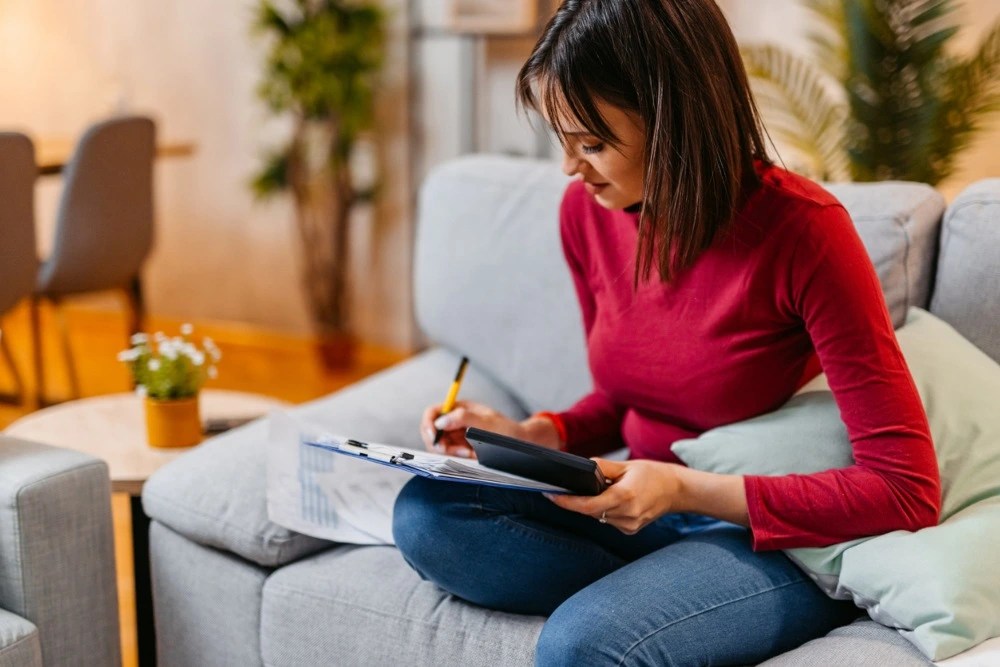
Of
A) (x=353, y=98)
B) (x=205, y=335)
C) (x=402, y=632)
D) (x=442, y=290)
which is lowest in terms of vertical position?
(x=205, y=335)

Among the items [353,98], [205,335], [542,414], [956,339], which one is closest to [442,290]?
[542,414]

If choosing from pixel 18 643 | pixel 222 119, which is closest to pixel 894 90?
pixel 18 643

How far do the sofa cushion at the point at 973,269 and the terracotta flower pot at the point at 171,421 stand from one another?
1121 millimetres

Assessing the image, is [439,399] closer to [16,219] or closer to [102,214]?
[16,219]

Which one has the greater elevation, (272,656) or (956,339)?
(956,339)

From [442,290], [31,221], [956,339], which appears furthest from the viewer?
[31,221]

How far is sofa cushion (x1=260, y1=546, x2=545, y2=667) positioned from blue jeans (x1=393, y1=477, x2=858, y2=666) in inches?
1.4

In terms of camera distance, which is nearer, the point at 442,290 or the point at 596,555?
the point at 596,555

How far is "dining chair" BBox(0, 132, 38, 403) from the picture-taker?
2.68 m

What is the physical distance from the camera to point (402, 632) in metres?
1.36

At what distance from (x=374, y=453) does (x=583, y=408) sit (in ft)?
1.30

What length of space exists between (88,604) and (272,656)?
10.0 inches

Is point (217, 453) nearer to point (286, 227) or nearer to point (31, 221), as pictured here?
point (31, 221)

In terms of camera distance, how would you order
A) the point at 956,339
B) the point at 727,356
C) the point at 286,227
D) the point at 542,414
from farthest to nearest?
the point at 286,227
the point at 542,414
the point at 956,339
the point at 727,356
